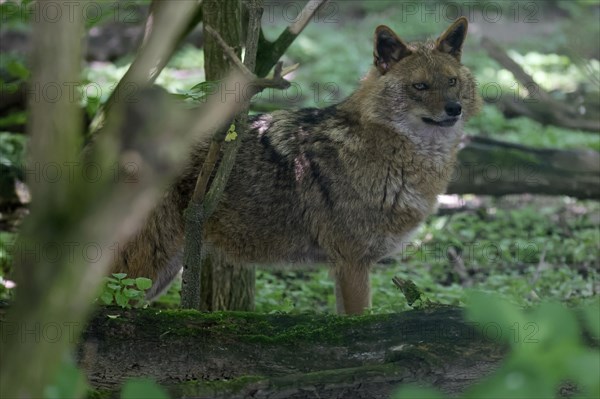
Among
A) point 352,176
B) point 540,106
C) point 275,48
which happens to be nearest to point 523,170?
point 540,106

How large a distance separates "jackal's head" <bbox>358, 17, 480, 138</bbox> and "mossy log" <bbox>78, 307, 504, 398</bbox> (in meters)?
2.47

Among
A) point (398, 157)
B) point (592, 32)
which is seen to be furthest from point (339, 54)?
point (398, 157)

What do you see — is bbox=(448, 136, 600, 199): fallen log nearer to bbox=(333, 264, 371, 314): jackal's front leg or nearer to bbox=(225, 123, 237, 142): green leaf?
bbox=(333, 264, 371, 314): jackal's front leg

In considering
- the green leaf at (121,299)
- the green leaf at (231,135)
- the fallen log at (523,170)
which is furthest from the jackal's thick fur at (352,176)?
the fallen log at (523,170)

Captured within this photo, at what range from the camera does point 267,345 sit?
14.9 ft

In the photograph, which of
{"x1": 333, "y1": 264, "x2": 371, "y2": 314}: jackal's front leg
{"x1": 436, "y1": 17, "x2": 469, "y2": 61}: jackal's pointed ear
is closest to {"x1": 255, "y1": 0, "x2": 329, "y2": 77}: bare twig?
{"x1": 436, "y1": 17, "x2": 469, "y2": 61}: jackal's pointed ear

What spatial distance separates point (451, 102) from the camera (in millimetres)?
6555

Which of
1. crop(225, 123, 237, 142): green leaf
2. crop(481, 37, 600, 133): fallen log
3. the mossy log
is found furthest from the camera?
crop(481, 37, 600, 133): fallen log

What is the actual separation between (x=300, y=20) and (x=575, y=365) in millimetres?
4699

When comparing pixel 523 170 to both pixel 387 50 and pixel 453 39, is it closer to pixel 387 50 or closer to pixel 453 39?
pixel 453 39

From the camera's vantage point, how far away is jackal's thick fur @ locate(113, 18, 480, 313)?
6.64 m

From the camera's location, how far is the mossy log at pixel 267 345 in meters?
4.26

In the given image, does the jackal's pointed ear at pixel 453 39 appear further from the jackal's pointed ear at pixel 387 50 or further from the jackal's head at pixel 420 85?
the jackal's pointed ear at pixel 387 50

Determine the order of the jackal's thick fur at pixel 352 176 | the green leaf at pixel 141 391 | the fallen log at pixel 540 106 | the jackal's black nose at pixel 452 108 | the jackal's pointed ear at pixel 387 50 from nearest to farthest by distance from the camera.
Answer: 1. the green leaf at pixel 141 391
2. the jackal's black nose at pixel 452 108
3. the jackal's thick fur at pixel 352 176
4. the jackal's pointed ear at pixel 387 50
5. the fallen log at pixel 540 106
